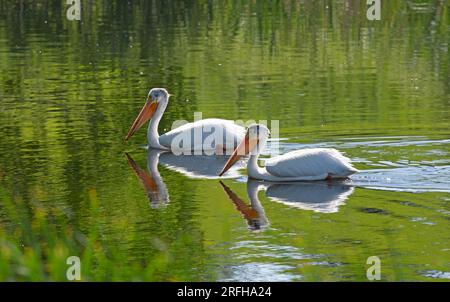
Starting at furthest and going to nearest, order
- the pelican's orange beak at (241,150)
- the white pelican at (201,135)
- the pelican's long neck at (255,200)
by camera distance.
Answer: the white pelican at (201,135) < the pelican's orange beak at (241,150) < the pelican's long neck at (255,200)

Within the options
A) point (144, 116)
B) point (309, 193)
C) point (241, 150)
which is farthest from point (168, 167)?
point (309, 193)

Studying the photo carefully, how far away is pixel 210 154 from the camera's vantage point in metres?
12.2

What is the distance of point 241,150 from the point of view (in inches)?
435

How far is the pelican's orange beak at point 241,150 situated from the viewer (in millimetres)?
10954

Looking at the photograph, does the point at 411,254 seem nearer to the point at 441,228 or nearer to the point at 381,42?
the point at 441,228

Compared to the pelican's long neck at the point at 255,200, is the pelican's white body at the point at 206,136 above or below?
above

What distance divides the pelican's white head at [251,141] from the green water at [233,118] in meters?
0.19

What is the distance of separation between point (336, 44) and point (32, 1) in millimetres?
9046

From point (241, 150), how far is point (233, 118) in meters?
2.43

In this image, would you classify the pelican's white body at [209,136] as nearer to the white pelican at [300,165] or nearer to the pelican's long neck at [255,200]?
the white pelican at [300,165]

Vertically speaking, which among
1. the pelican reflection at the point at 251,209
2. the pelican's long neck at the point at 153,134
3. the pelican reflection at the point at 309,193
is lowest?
the pelican reflection at the point at 251,209

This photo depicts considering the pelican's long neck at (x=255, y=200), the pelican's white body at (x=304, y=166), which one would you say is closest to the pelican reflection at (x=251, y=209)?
the pelican's long neck at (x=255, y=200)

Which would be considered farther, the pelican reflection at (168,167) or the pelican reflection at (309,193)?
the pelican reflection at (168,167)

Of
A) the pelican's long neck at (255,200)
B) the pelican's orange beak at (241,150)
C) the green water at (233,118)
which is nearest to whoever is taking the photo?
the green water at (233,118)
